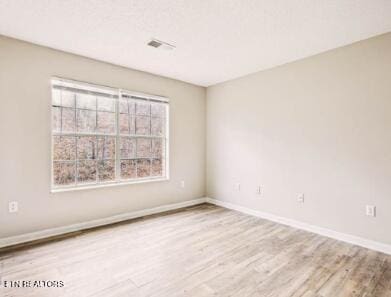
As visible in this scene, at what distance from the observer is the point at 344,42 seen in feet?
8.99

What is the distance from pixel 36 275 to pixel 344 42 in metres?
4.10

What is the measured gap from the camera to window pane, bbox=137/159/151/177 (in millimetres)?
3854

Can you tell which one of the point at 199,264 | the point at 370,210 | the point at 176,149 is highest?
the point at 176,149

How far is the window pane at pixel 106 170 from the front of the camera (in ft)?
11.2

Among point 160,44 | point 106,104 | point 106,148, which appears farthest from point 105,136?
point 160,44

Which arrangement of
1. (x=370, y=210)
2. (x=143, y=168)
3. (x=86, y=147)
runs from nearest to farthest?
(x=370, y=210) < (x=86, y=147) < (x=143, y=168)

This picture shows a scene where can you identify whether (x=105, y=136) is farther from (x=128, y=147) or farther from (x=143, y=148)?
(x=143, y=148)

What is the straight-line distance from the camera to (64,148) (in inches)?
122

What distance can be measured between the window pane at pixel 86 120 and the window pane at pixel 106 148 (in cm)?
21

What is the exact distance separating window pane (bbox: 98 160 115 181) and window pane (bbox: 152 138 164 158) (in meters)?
0.77

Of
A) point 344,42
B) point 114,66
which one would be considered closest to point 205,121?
point 114,66

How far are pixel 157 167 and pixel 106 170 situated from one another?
3.00ft

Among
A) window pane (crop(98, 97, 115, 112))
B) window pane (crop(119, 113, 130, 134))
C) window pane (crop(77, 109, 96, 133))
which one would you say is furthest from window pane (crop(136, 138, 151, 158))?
window pane (crop(77, 109, 96, 133))

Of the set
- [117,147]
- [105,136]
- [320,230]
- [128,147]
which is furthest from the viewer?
[128,147]
